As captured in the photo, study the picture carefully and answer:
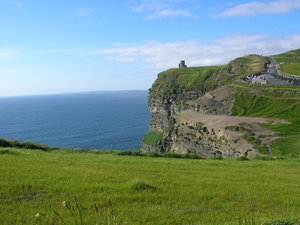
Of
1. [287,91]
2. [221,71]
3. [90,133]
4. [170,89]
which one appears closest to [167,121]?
[170,89]

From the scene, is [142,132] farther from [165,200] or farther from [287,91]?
[165,200]

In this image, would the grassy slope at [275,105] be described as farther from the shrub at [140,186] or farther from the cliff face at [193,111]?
the shrub at [140,186]

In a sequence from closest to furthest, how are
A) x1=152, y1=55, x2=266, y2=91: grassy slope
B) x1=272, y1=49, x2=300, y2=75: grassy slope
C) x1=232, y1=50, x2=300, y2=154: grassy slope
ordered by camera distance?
x1=232, y1=50, x2=300, y2=154: grassy slope, x1=272, y1=49, x2=300, y2=75: grassy slope, x1=152, y1=55, x2=266, y2=91: grassy slope

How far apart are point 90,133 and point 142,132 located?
86.8ft

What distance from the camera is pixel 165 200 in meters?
8.95

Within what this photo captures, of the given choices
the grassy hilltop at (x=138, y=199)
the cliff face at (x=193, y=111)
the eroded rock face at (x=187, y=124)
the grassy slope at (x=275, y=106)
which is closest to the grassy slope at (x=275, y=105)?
the grassy slope at (x=275, y=106)

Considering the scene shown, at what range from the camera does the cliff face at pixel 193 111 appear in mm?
60406

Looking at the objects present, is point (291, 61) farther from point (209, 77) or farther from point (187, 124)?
point (187, 124)

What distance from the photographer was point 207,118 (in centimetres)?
7362

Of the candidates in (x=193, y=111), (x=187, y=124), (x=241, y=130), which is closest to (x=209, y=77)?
(x=193, y=111)

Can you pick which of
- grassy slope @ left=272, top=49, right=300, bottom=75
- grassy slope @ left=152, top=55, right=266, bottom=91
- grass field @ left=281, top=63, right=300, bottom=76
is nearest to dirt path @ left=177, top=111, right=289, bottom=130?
grassy slope @ left=152, top=55, right=266, bottom=91

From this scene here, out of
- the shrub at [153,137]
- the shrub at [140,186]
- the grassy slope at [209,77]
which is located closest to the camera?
the shrub at [140,186]

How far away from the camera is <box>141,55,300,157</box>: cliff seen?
54.9 m

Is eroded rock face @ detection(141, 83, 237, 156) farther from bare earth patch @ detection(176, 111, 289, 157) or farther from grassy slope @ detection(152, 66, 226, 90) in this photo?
grassy slope @ detection(152, 66, 226, 90)
